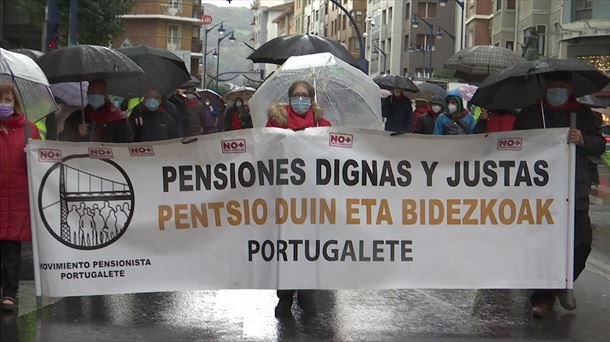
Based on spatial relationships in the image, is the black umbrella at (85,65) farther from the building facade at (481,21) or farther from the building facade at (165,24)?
the building facade at (165,24)

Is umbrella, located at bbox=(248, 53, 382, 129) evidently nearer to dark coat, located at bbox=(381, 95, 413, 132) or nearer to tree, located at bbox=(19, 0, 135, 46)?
dark coat, located at bbox=(381, 95, 413, 132)

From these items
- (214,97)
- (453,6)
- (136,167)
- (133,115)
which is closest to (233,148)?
(136,167)

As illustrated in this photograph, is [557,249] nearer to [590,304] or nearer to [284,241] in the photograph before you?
[590,304]

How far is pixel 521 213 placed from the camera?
6648mm

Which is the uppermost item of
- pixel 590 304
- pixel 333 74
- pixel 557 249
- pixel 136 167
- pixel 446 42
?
pixel 446 42

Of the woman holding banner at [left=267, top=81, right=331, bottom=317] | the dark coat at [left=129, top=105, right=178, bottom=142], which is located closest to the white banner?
the woman holding banner at [left=267, top=81, right=331, bottom=317]

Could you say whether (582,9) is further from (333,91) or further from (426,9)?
(426,9)

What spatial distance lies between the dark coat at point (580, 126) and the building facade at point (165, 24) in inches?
2711

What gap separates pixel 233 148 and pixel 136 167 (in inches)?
25.8

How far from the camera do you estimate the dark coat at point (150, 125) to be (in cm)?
987

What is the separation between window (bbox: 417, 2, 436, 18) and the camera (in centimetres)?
8106

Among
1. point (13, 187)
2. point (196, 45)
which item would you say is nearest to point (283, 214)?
point (13, 187)

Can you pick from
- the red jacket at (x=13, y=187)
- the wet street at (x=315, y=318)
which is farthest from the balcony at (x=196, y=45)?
the red jacket at (x=13, y=187)

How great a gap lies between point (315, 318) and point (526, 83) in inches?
97.5
